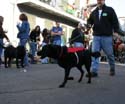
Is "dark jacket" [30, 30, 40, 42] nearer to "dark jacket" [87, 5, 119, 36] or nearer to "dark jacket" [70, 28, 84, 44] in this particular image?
"dark jacket" [70, 28, 84, 44]

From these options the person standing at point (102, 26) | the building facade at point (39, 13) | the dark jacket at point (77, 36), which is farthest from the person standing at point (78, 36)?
the person standing at point (102, 26)

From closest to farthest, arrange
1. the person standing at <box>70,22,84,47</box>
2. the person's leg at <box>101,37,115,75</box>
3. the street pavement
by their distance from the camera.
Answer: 1. the street pavement
2. the person's leg at <box>101,37,115,75</box>
3. the person standing at <box>70,22,84,47</box>

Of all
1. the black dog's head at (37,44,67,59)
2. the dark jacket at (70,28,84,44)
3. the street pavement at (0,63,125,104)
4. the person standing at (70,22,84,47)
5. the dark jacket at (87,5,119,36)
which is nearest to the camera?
the street pavement at (0,63,125,104)

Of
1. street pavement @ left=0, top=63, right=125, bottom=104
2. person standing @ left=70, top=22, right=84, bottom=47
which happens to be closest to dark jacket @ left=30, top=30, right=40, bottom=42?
person standing @ left=70, top=22, right=84, bottom=47

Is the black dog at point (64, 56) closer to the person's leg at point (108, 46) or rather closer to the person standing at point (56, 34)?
the person's leg at point (108, 46)

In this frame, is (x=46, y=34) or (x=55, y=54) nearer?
(x=55, y=54)

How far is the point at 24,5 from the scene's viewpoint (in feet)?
110

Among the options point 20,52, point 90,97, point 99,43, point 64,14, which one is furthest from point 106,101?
point 64,14

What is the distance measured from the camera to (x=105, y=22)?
43.4 feet

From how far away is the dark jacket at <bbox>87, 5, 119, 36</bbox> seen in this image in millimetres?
13227

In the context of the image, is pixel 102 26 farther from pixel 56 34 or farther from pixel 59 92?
pixel 56 34

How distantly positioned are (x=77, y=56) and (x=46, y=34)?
42.7ft

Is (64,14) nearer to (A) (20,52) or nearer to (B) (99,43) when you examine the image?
(A) (20,52)

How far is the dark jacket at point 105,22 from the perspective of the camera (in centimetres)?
1323
